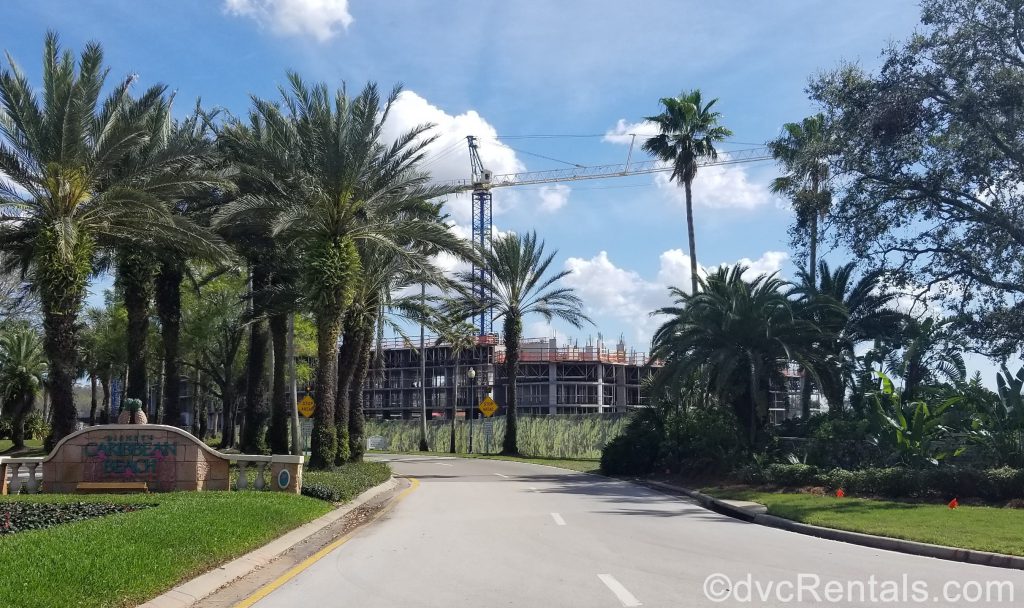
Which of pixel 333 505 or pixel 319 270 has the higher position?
pixel 319 270

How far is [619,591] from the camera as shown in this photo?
30.2 ft

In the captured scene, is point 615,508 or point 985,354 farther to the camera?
point 985,354

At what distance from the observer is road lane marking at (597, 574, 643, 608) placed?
862 cm

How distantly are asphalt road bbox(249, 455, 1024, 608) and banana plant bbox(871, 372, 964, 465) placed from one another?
6583 millimetres

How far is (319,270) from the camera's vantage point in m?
23.9

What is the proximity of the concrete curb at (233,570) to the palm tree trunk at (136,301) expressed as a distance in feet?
40.7

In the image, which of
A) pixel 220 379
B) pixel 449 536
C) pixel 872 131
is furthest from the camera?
pixel 220 379

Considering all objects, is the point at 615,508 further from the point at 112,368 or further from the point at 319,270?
the point at 112,368

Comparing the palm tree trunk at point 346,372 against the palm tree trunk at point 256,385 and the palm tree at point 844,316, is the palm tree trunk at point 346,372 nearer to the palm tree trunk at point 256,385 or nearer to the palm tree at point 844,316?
the palm tree trunk at point 256,385

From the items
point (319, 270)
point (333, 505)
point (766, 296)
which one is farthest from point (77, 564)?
point (766, 296)

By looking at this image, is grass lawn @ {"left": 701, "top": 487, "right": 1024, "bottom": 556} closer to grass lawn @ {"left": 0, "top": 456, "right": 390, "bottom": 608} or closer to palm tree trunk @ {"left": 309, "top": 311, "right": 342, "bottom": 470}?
grass lawn @ {"left": 0, "top": 456, "right": 390, "bottom": 608}

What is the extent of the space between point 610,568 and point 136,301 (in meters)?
19.6

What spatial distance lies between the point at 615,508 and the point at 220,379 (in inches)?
1345

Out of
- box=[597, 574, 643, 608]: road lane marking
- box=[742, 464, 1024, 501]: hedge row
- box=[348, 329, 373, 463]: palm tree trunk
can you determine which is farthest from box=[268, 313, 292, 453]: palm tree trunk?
box=[597, 574, 643, 608]: road lane marking
